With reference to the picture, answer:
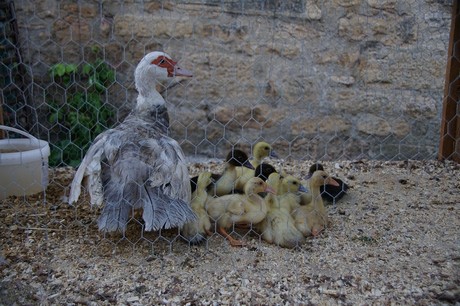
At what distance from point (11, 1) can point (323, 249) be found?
270 cm

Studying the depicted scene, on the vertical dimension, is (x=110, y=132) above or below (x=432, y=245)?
above

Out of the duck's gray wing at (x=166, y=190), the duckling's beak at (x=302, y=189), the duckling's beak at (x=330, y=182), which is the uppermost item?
the duck's gray wing at (x=166, y=190)

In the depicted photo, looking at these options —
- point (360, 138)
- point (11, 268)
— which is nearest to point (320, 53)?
point (360, 138)

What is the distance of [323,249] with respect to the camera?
8.64 feet

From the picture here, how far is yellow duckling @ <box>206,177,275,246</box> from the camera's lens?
8.86 ft

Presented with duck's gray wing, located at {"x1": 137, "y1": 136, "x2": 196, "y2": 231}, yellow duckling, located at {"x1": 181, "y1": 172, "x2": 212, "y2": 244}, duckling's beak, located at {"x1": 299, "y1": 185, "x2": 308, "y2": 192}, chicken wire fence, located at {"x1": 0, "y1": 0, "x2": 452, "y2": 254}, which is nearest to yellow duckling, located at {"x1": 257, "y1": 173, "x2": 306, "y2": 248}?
duckling's beak, located at {"x1": 299, "y1": 185, "x2": 308, "y2": 192}

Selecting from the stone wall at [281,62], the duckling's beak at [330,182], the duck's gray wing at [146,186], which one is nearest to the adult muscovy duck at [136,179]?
the duck's gray wing at [146,186]

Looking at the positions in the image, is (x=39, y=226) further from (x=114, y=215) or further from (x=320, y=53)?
(x=320, y=53)

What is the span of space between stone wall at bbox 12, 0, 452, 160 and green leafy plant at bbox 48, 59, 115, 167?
0.10 meters

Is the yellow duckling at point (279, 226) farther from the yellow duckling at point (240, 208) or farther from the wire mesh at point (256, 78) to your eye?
the wire mesh at point (256, 78)

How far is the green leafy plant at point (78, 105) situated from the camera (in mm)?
3947

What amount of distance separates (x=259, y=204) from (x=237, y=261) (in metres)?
0.33

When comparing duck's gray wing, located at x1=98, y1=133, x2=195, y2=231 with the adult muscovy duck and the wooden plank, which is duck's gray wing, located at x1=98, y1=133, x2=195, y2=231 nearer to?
the adult muscovy duck

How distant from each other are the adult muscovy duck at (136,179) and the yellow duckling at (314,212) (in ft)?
1.73
